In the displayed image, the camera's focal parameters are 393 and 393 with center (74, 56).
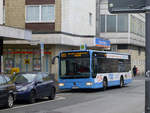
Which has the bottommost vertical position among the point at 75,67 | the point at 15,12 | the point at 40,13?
the point at 75,67

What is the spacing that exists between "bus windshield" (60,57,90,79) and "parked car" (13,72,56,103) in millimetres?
4745

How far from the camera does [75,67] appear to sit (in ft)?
79.6

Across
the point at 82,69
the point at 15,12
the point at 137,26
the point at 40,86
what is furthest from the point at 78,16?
the point at 137,26

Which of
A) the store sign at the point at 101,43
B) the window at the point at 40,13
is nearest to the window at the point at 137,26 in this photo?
the store sign at the point at 101,43

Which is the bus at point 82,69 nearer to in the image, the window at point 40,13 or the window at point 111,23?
the window at point 40,13

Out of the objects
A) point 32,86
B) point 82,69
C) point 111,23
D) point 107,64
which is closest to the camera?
point 32,86

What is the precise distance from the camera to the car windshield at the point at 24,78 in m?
17.7

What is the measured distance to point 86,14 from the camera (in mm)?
38938

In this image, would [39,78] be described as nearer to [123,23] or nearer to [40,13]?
[40,13]

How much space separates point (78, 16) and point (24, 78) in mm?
20227

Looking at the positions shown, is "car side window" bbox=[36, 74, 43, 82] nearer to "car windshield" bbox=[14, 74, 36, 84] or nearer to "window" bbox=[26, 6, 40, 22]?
"car windshield" bbox=[14, 74, 36, 84]

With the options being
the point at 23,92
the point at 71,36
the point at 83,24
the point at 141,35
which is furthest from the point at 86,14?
the point at 141,35

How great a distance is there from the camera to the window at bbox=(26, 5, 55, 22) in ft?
112

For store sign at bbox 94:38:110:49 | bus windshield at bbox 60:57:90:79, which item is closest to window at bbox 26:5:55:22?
store sign at bbox 94:38:110:49
